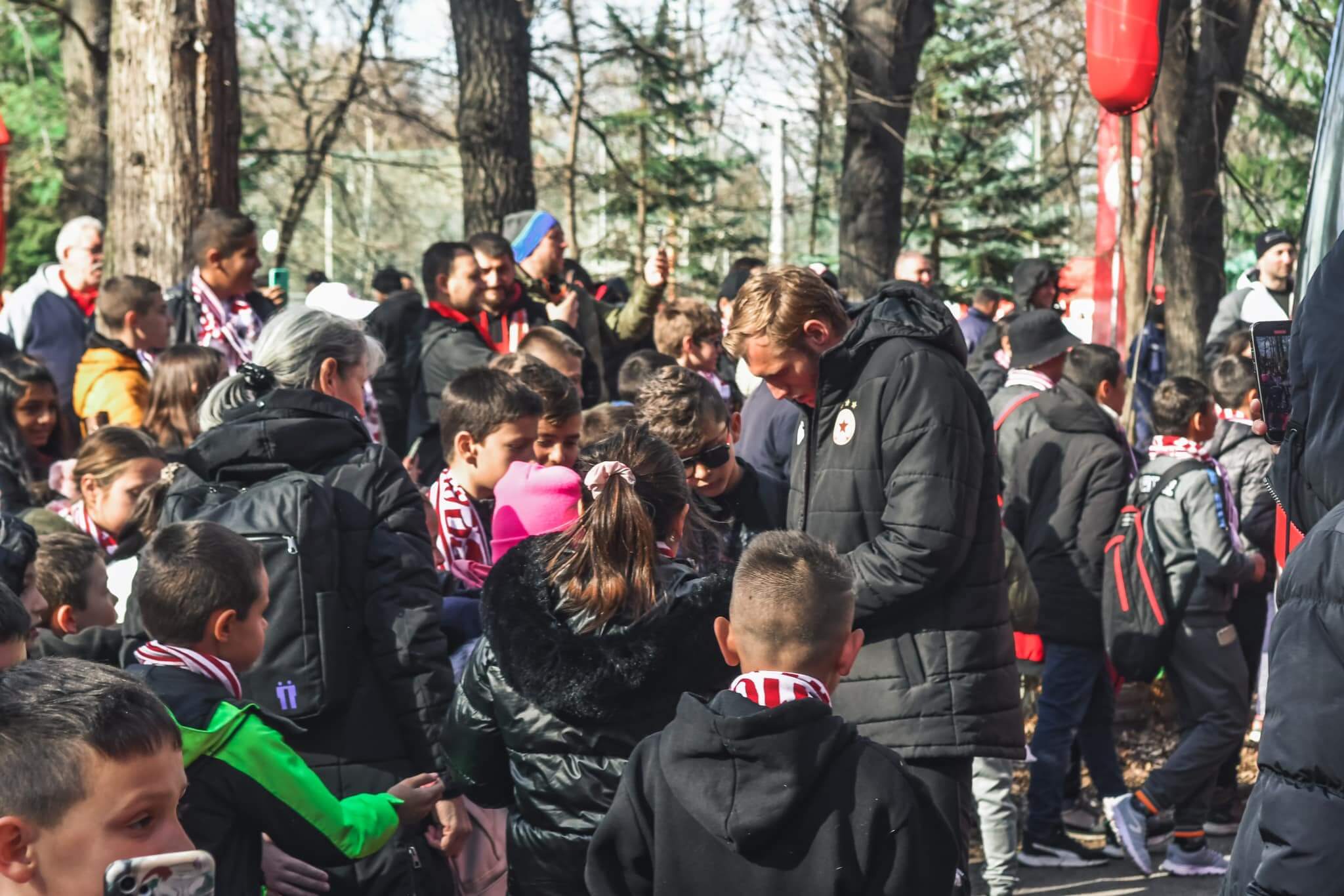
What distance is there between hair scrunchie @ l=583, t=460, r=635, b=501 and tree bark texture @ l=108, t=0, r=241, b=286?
517 centimetres

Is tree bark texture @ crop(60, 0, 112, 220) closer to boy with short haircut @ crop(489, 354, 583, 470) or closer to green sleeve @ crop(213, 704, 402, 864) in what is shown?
boy with short haircut @ crop(489, 354, 583, 470)

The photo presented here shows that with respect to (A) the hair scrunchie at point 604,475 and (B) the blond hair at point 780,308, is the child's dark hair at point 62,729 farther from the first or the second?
(B) the blond hair at point 780,308

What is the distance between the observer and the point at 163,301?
6.83 meters

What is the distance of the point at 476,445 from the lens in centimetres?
459

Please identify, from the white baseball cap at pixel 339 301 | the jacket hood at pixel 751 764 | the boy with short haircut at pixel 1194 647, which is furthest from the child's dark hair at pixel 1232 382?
the jacket hood at pixel 751 764

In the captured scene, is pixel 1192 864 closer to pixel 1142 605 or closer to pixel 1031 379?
pixel 1142 605

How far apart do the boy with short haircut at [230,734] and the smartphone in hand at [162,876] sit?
50.9 inches

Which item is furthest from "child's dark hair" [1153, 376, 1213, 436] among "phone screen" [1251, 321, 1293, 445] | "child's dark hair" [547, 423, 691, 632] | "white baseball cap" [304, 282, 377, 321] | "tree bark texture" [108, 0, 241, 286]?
"tree bark texture" [108, 0, 241, 286]

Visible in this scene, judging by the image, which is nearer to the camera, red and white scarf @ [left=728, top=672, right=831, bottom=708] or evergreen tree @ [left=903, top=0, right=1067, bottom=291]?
red and white scarf @ [left=728, top=672, right=831, bottom=708]

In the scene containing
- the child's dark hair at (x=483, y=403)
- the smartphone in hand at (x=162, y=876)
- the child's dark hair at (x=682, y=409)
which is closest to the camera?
the smartphone in hand at (x=162, y=876)

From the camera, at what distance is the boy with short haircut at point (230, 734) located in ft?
9.98

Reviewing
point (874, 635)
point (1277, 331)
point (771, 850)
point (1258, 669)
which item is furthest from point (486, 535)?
point (1258, 669)

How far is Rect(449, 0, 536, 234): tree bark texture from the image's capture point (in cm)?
1112

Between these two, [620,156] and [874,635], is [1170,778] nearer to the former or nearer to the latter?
[874,635]
